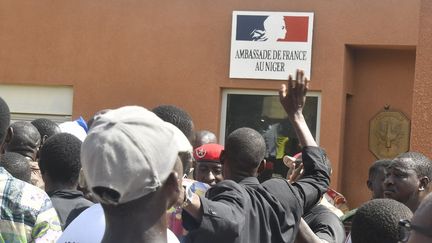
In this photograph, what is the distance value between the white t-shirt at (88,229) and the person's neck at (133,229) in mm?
446

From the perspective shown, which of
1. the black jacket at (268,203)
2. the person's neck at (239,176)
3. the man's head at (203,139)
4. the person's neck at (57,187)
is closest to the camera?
the black jacket at (268,203)

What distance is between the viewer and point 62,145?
15.0 feet

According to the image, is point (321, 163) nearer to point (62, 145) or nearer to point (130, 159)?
point (62, 145)

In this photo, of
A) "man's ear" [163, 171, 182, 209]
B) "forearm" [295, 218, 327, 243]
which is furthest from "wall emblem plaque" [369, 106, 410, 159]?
"man's ear" [163, 171, 182, 209]

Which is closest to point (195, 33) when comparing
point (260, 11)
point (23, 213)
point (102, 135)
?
point (260, 11)

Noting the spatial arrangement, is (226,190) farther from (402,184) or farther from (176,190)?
(402,184)

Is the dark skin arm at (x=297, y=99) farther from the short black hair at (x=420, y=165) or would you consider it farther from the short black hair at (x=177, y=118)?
the short black hair at (x=420, y=165)

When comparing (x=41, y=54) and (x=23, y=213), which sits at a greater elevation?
(x=41, y=54)

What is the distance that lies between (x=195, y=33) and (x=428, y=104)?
5817 mm

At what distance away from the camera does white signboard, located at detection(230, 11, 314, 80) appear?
12133mm

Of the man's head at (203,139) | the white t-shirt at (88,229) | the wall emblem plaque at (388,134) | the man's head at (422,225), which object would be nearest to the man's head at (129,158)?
the white t-shirt at (88,229)

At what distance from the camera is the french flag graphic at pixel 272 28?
12141 mm

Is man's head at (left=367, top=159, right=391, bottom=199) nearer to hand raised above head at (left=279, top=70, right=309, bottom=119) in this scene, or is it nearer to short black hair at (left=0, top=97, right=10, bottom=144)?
hand raised above head at (left=279, top=70, right=309, bottom=119)

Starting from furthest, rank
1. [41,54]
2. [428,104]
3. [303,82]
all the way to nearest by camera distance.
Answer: [41,54] → [428,104] → [303,82]
